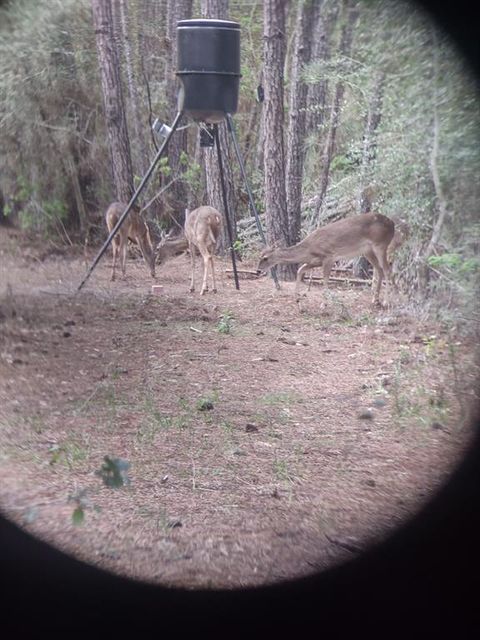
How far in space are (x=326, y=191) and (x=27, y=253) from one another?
145 inches

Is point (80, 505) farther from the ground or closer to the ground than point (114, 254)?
farther from the ground

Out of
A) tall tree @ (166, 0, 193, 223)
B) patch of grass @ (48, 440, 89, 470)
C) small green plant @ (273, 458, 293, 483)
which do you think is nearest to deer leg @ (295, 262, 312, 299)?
tall tree @ (166, 0, 193, 223)

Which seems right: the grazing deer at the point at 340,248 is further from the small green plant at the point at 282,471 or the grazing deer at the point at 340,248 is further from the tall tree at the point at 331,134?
the small green plant at the point at 282,471

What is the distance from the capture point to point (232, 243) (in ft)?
30.6

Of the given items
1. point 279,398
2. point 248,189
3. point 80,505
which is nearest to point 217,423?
point 279,398

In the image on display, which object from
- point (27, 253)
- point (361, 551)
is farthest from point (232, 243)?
point (361, 551)

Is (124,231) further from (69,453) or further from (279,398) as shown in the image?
(69,453)

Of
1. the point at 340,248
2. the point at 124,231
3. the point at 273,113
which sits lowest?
the point at 340,248

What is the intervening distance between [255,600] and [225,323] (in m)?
4.35

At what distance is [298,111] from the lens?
1053cm

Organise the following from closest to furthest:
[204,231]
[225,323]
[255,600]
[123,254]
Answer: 1. [255,600]
2. [225,323]
3. [123,254]
4. [204,231]

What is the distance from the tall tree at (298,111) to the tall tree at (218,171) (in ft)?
3.34

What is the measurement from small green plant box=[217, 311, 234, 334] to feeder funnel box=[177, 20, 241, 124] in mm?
2056

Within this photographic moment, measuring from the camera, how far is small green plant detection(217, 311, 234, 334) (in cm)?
815
